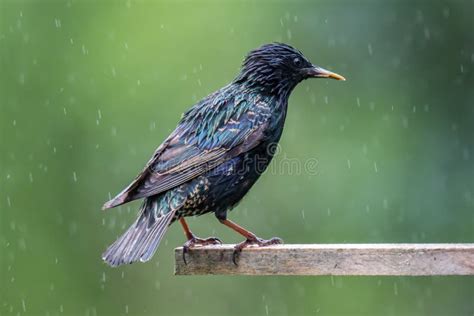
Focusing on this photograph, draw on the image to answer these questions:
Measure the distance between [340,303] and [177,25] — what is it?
363cm

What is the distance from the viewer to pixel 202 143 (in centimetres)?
606

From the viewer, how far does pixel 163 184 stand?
19.3ft

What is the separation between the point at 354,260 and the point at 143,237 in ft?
4.25

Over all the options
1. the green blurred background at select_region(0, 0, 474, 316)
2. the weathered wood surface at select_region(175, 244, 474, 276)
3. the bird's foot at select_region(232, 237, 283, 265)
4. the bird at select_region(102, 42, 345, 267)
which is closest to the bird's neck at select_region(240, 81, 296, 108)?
the bird at select_region(102, 42, 345, 267)

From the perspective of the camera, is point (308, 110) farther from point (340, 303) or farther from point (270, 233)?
point (340, 303)

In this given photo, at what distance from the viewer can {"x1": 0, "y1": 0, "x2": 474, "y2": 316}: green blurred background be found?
1046cm

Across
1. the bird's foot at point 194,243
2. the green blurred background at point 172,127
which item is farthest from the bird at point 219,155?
the green blurred background at point 172,127

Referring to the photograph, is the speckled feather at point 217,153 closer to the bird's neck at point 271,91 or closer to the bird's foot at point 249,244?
the bird's neck at point 271,91

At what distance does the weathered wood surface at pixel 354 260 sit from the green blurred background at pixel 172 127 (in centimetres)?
488

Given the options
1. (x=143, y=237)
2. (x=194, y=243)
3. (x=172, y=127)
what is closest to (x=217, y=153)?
(x=194, y=243)

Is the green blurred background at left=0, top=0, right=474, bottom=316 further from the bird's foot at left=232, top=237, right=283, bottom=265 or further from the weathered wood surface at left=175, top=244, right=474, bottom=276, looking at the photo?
the weathered wood surface at left=175, top=244, right=474, bottom=276

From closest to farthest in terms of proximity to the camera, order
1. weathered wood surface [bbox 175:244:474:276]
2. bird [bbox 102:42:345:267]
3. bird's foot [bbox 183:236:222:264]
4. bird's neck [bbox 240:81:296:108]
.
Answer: weathered wood surface [bbox 175:244:474:276] → bird's foot [bbox 183:236:222:264] → bird [bbox 102:42:345:267] → bird's neck [bbox 240:81:296:108]

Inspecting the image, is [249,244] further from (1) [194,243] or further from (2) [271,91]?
(2) [271,91]

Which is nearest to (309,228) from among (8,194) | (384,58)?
(384,58)
